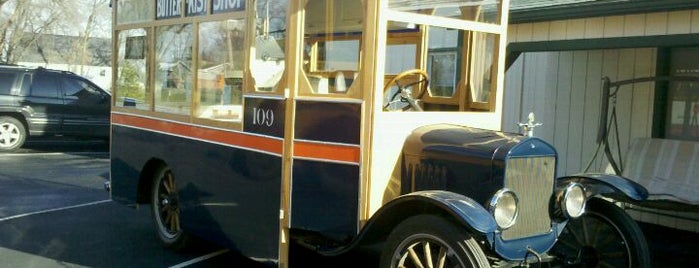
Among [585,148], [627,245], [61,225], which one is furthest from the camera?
[585,148]

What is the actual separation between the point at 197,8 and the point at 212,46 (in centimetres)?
39

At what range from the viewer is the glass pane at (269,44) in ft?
16.0

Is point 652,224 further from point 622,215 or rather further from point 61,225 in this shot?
point 61,225

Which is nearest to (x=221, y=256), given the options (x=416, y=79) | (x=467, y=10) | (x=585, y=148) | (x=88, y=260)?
(x=88, y=260)

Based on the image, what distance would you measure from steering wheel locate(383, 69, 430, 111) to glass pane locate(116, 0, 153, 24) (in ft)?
7.72

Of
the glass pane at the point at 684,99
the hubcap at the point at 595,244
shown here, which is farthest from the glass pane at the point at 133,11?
the glass pane at the point at 684,99

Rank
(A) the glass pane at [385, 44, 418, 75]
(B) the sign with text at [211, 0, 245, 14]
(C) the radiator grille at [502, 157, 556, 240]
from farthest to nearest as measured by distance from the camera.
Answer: (A) the glass pane at [385, 44, 418, 75]
(B) the sign with text at [211, 0, 245, 14]
(C) the radiator grille at [502, 157, 556, 240]

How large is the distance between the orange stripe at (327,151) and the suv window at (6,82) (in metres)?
11.2

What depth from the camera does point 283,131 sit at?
15.8 feet

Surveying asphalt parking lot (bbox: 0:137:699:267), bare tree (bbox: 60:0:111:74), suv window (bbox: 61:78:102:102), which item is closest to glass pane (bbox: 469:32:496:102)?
asphalt parking lot (bbox: 0:137:699:267)

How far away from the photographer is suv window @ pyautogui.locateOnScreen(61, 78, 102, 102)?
1485 centimetres

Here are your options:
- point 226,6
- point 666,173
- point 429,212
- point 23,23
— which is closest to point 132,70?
point 226,6

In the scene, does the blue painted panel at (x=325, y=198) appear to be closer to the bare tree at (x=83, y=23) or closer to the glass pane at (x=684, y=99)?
the glass pane at (x=684, y=99)

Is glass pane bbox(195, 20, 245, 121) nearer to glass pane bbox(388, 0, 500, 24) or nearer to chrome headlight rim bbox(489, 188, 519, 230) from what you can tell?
glass pane bbox(388, 0, 500, 24)
